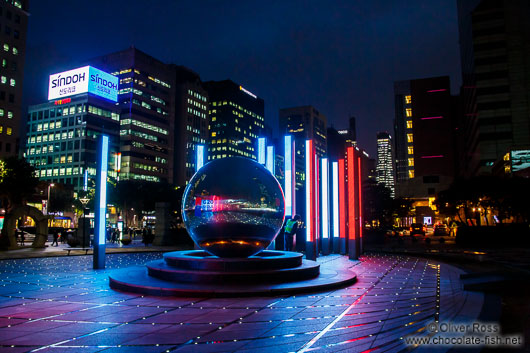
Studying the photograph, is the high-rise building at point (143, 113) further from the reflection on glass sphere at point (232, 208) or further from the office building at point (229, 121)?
the reflection on glass sphere at point (232, 208)

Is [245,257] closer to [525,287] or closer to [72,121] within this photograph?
[525,287]

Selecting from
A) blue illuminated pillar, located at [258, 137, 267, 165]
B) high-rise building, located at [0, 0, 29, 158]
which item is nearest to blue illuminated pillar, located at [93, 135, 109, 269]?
blue illuminated pillar, located at [258, 137, 267, 165]

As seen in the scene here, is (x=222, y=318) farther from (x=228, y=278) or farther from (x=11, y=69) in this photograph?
(x=11, y=69)

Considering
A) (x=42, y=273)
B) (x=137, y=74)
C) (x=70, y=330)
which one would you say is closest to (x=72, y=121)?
(x=137, y=74)

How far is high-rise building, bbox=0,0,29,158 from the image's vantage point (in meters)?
81.2

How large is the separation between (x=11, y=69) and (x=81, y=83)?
58.1 feet

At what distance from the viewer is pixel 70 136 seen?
105938 mm

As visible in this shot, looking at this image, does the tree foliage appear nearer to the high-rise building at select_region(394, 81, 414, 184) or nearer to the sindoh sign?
the sindoh sign

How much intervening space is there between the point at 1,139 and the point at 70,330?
90.6 metres

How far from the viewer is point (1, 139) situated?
7994cm

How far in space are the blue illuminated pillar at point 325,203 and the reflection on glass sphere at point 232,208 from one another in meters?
8.21

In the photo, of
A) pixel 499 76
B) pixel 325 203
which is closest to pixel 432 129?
pixel 499 76

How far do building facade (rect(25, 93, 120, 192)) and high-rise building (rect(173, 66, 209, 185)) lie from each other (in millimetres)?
30118

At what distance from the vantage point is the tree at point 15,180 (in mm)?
43688
